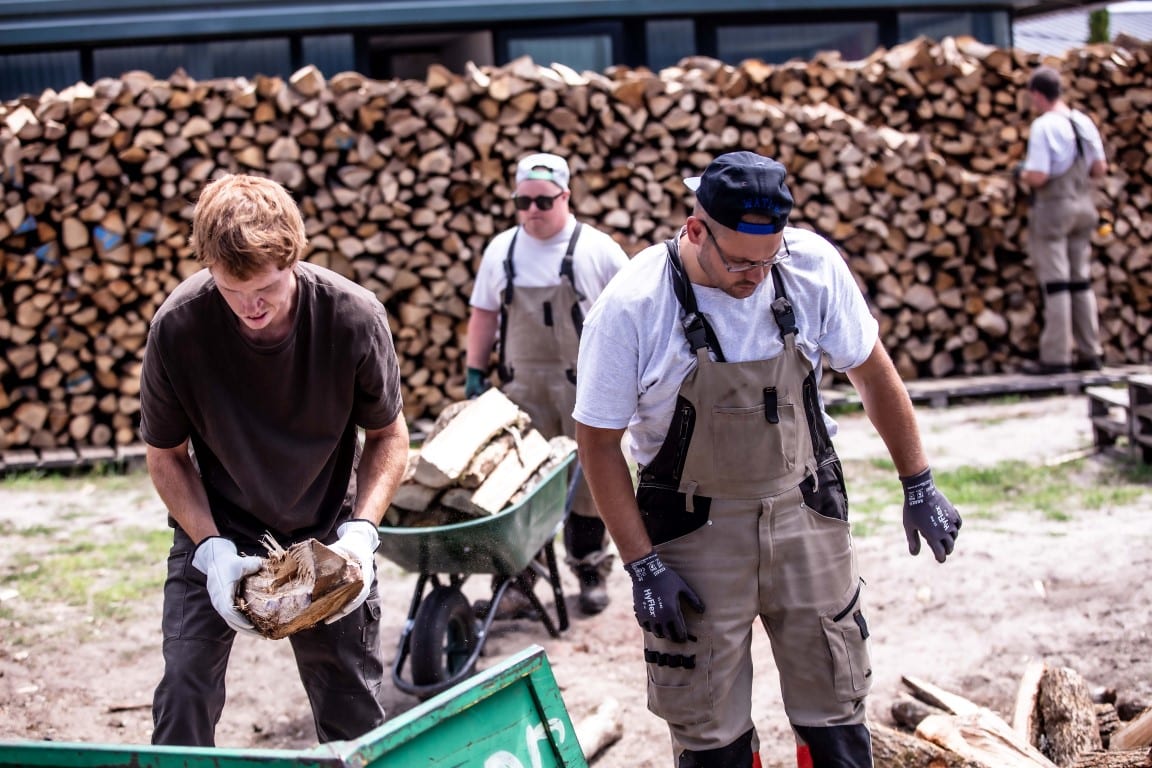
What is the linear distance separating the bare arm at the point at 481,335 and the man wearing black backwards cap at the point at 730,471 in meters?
2.70

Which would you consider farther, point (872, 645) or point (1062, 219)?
point (1062, 219)

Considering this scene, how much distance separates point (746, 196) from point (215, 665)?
5.37ft

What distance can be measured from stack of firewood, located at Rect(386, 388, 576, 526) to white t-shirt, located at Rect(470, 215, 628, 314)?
0.73 metres

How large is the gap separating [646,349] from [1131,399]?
4.95m

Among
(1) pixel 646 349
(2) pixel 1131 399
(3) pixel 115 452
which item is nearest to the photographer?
(1) pixel 646 349

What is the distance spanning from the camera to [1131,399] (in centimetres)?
671

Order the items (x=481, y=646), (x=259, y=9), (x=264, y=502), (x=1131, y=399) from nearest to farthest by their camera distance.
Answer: (x=264, y=502) < (x=481, y=646) < (x=1131, y=399) < (x=259, y=9)

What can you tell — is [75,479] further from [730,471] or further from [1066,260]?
[1066,260]

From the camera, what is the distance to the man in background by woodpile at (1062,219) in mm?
8766

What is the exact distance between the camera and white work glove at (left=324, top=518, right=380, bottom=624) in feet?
9.20

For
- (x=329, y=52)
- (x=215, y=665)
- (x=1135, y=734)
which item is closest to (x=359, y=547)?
(x=215, y=665)

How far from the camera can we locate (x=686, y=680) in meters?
2.77

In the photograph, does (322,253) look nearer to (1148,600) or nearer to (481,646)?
(481,646)

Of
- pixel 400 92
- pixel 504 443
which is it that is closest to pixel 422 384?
pixel 400 92
